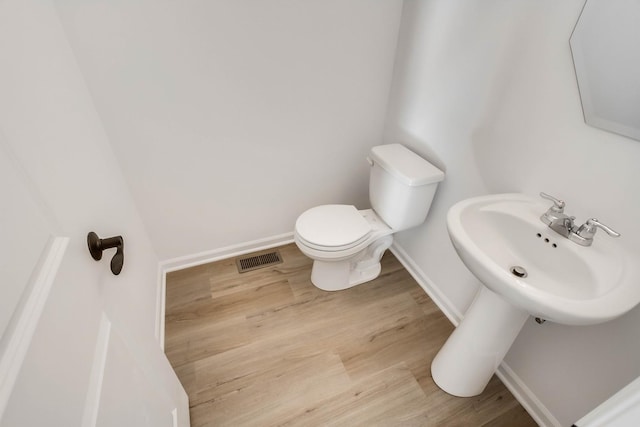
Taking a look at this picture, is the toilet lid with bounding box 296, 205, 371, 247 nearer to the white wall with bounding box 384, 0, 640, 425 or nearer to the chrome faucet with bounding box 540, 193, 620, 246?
the white wall with bounding box 384, 0, 640, 425

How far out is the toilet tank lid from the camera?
1366mm

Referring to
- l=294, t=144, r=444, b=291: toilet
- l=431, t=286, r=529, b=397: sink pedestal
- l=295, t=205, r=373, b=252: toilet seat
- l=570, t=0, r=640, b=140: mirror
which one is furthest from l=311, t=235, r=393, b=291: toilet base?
l=570, t=0, r=640, b=140: mirror

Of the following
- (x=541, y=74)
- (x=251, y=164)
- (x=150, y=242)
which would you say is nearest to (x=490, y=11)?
(x=541, y=74)

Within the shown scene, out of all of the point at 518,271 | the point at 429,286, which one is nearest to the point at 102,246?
the point at 518,271

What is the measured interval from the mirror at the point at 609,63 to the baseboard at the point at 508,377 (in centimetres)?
105

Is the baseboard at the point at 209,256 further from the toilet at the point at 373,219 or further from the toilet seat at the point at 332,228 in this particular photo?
the toilet seat at the point at 332,228

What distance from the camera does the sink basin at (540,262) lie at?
2.19 ft

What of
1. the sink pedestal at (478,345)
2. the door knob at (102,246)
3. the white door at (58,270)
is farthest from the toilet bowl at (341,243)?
the door knob at (102,246)

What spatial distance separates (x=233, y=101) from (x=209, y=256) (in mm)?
967

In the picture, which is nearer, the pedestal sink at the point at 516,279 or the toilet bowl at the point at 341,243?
the pedestal sink at the point at 516,279

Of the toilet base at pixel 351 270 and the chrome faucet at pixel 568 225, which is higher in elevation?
the chrome faucet at pixel 568 225

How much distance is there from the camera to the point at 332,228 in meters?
1.49

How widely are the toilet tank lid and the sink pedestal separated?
0.55 m

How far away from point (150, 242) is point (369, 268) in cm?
128
